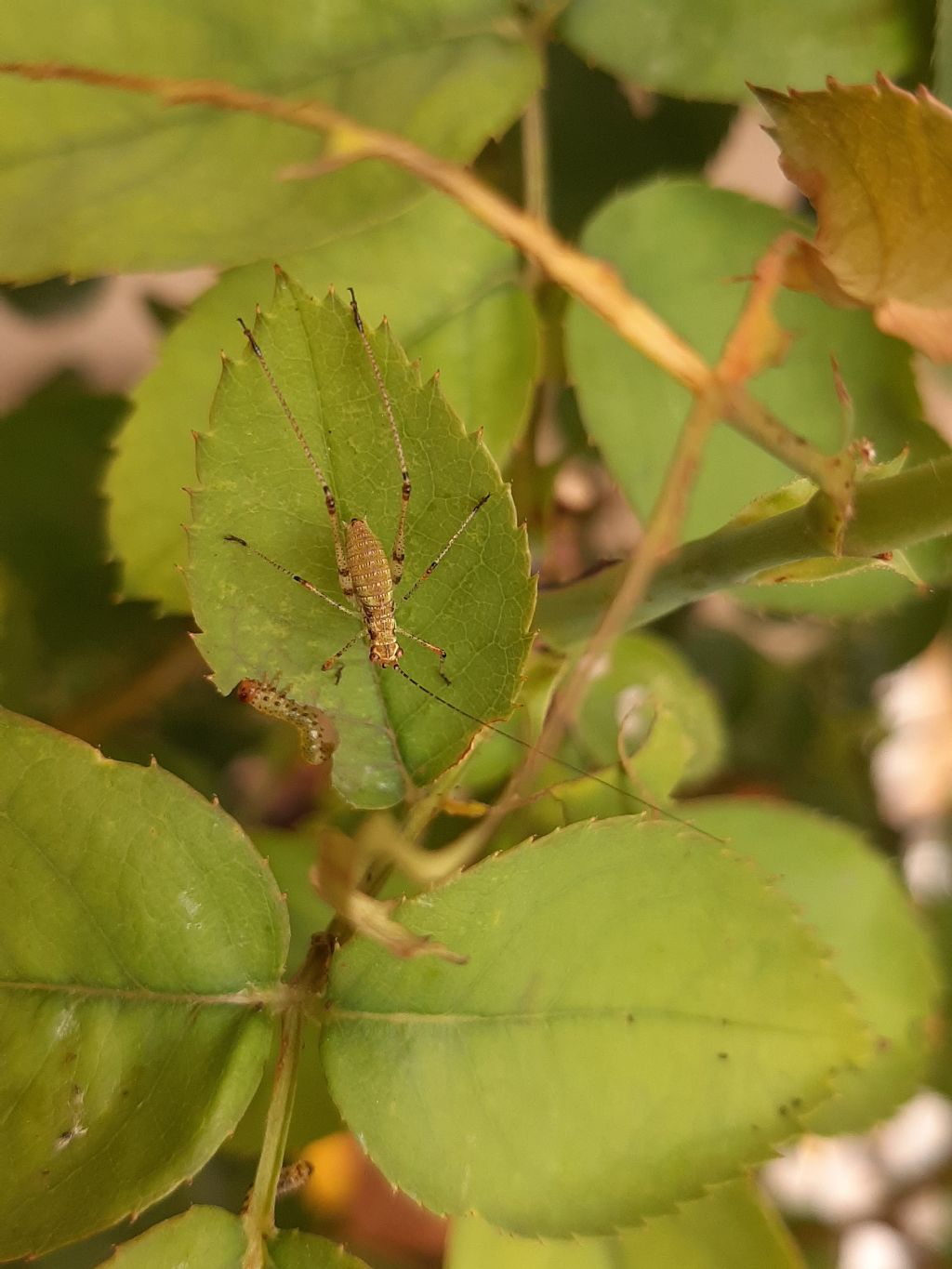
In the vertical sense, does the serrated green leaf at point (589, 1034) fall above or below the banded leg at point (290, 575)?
below

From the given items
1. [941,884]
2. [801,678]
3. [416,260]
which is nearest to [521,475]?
[416,260]

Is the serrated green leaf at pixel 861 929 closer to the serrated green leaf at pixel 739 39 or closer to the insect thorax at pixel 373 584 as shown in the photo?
the insect thorax at pixel 373 584

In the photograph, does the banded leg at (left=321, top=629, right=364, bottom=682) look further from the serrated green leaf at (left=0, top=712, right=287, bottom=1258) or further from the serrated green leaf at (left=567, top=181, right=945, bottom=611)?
the serrated green leaf at (left=567, top=181, right=945, bottom=611)

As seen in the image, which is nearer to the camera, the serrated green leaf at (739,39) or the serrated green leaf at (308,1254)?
the serrated green leaf at (308,1254)

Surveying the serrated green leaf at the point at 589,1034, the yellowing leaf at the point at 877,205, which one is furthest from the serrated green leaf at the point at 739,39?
the serrated green leaf at the point at 589,1034

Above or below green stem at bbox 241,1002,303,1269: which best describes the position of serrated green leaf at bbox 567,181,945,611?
above

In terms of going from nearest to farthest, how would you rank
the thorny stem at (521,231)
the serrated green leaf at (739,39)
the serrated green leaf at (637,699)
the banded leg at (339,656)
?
1. the thorny stem at (521,231)
2. the banded leg at (339,656)
3. the serrated green leaf at (739,39)
4. the serrated green leaf at (637,699)

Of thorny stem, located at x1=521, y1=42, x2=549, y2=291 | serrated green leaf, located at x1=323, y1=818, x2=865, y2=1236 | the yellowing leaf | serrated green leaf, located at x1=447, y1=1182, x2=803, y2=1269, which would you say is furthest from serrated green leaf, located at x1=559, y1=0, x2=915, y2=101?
serrated green leaf, located at x1=447, y1=1182, x2=803, y2=1269
